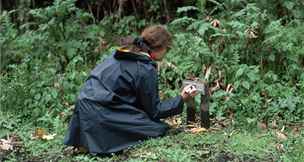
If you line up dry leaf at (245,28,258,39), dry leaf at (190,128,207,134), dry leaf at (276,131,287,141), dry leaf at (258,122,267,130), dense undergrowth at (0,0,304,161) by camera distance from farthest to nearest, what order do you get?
dry leaf at (245,28,258,39), dense undergrowth at (0,0,304,161), dry leaf at (258,122,267,130), dry leaf at (190,128,207,134), dry leaf at (276,131,287,141)

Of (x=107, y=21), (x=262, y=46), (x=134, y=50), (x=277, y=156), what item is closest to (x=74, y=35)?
(x=107, y=21)

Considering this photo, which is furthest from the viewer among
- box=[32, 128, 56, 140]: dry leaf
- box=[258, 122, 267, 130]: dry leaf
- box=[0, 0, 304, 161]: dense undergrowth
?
box=[0, 0, 304, 161]: dense undergrowth

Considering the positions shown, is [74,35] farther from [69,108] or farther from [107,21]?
[69,108]

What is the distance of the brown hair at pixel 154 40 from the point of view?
19.0ft

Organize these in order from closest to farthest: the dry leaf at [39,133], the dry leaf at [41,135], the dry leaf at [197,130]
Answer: the dry leaf at [197,130] < the dry leaf at [41,135] < the dry leaf at [39,133]

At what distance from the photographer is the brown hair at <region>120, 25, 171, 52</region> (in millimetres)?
5801

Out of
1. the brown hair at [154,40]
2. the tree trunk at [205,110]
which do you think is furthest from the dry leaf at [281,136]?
the brown hair at [154,40]

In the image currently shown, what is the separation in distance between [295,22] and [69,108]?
3.08 meters

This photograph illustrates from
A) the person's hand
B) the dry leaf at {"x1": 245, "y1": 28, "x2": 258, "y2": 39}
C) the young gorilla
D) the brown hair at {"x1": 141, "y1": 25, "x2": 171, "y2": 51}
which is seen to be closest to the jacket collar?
the young gorilla

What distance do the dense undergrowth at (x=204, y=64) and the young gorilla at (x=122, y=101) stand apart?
27 centimetres

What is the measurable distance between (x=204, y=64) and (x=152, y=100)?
6.44 feet

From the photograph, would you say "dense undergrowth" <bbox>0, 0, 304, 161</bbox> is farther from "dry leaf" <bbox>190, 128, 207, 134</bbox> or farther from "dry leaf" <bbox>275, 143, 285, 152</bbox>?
"dry leaf" <bbox>275, 143, 285, 152</bbox>

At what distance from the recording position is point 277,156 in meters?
5.54

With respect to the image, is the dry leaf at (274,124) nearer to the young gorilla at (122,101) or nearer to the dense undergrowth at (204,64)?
the dense undergrowth at (204,64)
